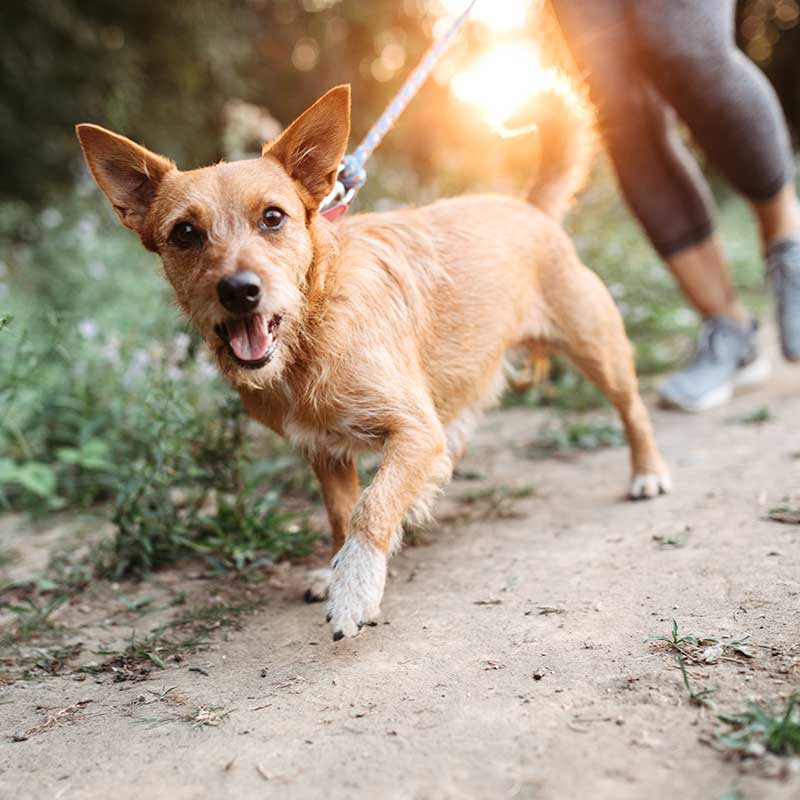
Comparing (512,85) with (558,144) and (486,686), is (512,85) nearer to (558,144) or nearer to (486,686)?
(558,144)

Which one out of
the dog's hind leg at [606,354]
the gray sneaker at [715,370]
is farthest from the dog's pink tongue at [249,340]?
the gray sneaker at [715,370]

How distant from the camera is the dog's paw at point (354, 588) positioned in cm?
214

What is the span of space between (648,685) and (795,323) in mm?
3011

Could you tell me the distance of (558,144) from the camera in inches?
142

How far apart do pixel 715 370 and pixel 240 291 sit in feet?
10.2

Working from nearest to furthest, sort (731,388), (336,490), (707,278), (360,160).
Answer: (336,490) < (360,160) < (707,278) < (731,388)

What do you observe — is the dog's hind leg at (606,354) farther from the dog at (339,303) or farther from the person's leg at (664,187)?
the person's leg at (664,187)

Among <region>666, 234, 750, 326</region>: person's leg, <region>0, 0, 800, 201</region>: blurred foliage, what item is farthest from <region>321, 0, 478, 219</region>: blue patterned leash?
<region>0, 0, 800, 201</region>: blurred foliage

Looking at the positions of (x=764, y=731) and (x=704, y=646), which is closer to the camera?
(x=764, y=731)

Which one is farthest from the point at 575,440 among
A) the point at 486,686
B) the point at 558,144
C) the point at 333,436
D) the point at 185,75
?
the point at 185,75

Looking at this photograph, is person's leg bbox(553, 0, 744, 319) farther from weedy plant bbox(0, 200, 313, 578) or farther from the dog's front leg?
weedy plant bbox(0, 200, 313, 578)

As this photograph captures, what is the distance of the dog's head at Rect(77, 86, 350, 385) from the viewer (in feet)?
7.47

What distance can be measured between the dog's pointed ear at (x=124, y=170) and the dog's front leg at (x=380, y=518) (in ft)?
3.56

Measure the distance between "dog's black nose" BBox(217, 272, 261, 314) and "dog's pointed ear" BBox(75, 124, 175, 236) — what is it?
21.3 inches
